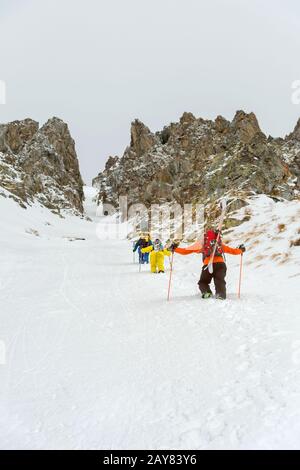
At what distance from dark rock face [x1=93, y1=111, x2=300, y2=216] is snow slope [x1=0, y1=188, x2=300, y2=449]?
1815cm

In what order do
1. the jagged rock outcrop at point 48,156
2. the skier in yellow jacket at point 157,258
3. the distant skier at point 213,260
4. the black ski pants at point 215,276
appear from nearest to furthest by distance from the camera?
the black ski pants at point 215,276 → the distant skier at point 213,260 → the skier in yellow jacket at point 157,258 → the jagged rock outcrop at point 48,156

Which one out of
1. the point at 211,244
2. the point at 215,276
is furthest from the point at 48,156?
the point at 215,276

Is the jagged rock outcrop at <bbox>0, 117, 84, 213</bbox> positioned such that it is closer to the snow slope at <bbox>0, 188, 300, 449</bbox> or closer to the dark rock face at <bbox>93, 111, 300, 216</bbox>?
the dark rock face at <bbox>93, 111, 300, 216</bbox>

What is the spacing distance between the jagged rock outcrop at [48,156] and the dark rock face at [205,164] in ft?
46.5

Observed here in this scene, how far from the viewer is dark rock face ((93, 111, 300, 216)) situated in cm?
2973

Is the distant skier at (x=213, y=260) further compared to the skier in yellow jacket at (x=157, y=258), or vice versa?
the skier in yellow jacket at (x=157, y=258)

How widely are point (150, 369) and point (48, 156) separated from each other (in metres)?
107

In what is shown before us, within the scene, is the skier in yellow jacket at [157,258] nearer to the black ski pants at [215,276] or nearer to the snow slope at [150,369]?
the snow slope at [150,369]

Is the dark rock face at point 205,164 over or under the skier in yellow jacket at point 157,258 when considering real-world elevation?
over

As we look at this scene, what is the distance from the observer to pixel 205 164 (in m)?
45.3

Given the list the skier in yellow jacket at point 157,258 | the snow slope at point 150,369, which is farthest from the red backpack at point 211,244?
the skier in yellow jacket at point 157,258

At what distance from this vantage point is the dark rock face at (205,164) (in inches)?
1171

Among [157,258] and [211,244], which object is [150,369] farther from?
[157,258]
